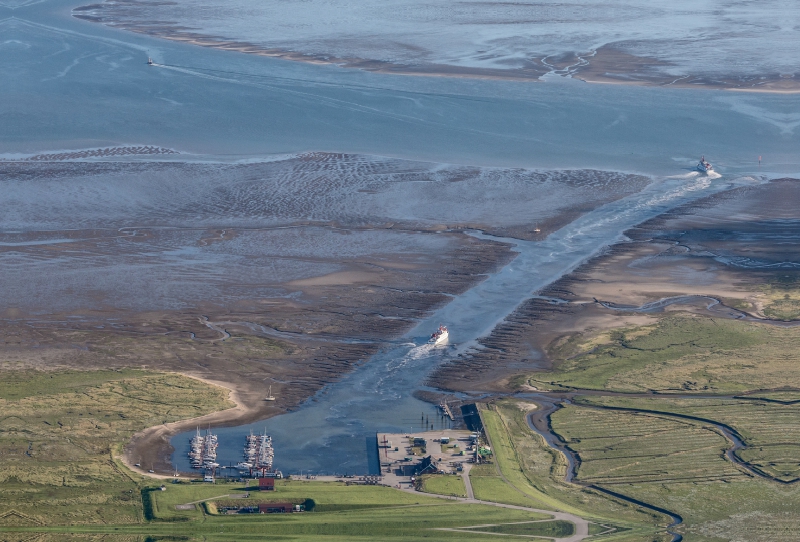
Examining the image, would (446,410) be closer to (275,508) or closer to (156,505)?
(275,508)

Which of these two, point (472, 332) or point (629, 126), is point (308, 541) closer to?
point (472, 332)

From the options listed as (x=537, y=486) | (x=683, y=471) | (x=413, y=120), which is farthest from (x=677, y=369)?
(x=413, y=120)

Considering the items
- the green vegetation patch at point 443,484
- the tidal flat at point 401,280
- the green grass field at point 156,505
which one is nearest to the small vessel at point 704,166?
the tidal flat at point 401,280

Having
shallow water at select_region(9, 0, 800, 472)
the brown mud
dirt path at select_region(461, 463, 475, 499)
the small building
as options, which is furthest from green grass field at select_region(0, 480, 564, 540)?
shallow water at select_region(9, 0, 800, 472)

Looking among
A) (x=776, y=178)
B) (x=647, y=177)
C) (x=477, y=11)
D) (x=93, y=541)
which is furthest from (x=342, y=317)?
(x=477, y=11)

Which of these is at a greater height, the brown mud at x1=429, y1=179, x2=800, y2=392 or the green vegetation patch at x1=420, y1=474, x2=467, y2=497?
the brown mud at x1=429, y1=179, x2=800, y2=392

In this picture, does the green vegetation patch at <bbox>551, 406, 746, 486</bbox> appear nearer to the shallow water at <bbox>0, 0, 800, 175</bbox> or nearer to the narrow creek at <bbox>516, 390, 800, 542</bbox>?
the narrow creek at <bbox>516, 390, 800, 542</bbox>
